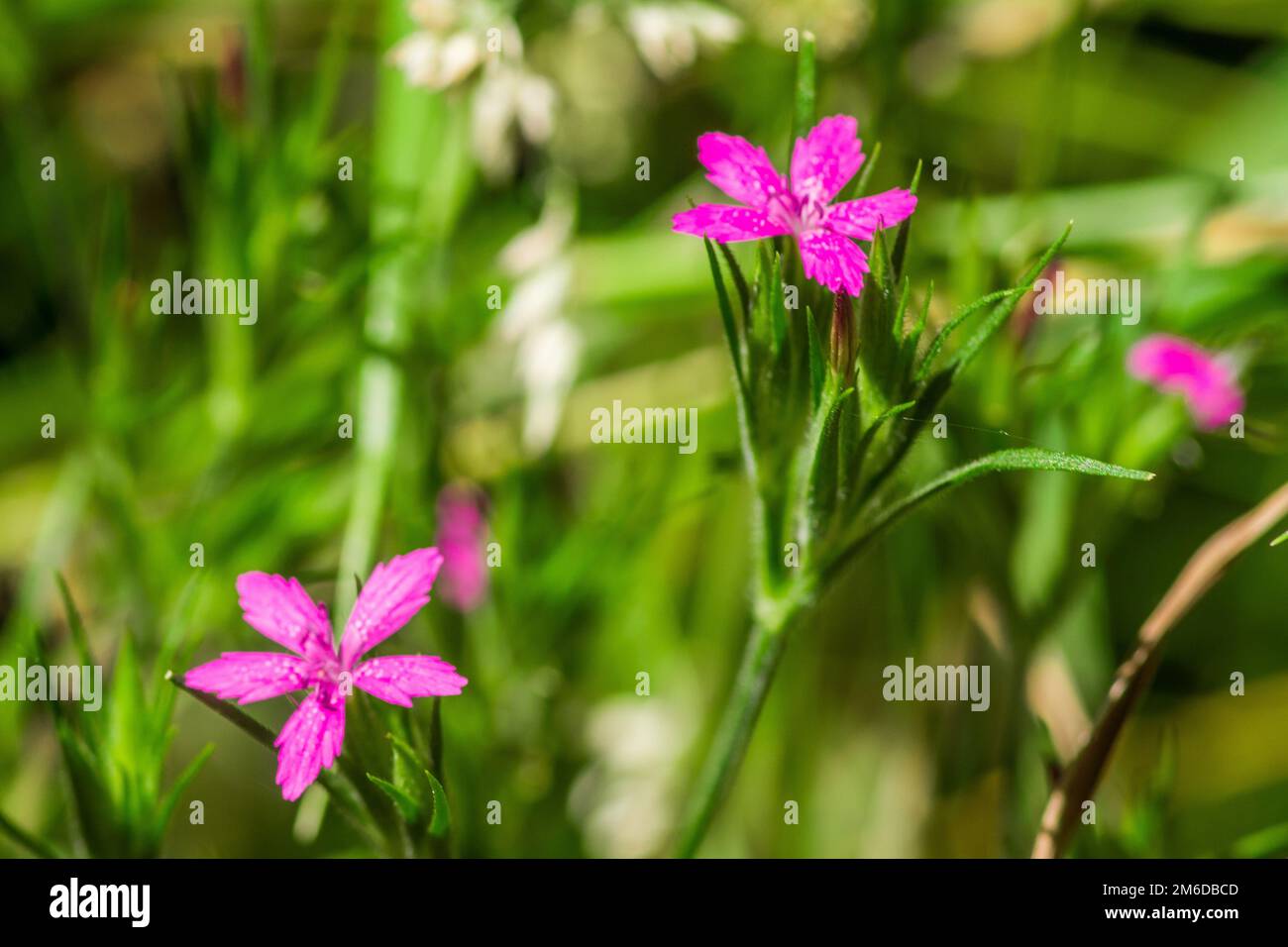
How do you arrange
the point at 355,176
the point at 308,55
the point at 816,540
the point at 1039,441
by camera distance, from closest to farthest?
the point at 816,540 → the point at 1039,441 → the point at 355,176 → the point at 308,55

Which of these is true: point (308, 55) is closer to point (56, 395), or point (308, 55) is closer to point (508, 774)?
point (56, 395)

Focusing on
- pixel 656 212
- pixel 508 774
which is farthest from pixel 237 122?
pixel 508 774

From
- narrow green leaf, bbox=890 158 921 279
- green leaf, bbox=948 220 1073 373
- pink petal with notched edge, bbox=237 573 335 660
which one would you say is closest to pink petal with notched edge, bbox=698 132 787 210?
narrow green leaf, bbox=890 158 921 279

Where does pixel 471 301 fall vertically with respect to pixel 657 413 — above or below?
above

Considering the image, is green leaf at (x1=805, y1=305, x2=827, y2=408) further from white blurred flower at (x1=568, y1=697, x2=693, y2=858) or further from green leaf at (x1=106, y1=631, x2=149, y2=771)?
white blurred flower at (x1=568, y1=697, x2=693, y2=858)

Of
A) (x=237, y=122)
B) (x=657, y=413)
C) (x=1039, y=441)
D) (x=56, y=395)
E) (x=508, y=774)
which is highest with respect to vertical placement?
(x=237, y=122)
